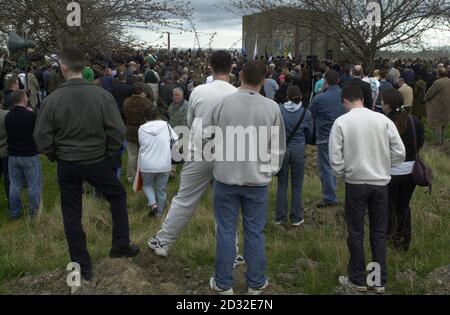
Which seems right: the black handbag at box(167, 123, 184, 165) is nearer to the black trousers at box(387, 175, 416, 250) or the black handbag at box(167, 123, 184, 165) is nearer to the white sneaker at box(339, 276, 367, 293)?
the black trousers at box(387, 175, 416, 250)

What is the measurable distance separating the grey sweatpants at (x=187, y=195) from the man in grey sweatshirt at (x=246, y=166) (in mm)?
398

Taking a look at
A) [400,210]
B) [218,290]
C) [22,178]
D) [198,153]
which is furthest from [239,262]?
[22,178]

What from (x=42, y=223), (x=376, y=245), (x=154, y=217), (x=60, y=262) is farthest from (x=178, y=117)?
(x=376, y=245)

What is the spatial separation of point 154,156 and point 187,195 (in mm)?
2225

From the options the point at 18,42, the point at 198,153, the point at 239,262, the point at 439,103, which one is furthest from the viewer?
the point at 439,103

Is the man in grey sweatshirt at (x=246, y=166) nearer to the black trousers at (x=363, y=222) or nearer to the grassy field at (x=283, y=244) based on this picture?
the grassy field at (x=283, y=244)

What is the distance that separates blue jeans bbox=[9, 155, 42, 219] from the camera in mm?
6887

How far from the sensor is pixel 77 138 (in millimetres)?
4062

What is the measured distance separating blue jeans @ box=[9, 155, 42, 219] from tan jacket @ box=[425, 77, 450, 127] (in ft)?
30.3

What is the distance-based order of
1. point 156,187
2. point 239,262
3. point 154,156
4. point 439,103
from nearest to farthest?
point 239,262, point 154,156, point 156,187, point 439,103

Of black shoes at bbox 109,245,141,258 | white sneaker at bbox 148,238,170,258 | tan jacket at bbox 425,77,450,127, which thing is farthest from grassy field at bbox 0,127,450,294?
tan jacket at bbox 425,77,450,127

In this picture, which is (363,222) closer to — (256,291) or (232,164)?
(256,291)

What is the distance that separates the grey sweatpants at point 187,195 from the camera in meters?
4.43

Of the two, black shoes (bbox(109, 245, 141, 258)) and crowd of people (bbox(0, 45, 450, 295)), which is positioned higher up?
crowd of people (bbox(0, 45, 450, 295))
